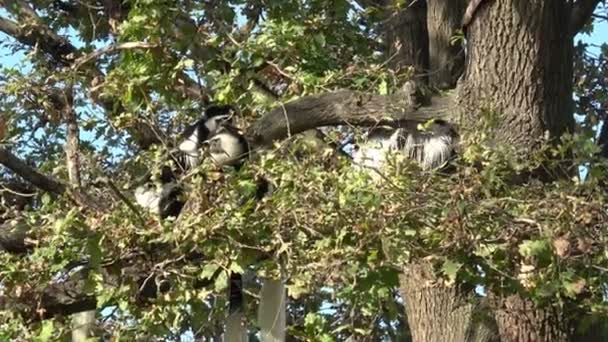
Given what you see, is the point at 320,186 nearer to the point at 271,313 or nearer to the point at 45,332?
the point at 45,332

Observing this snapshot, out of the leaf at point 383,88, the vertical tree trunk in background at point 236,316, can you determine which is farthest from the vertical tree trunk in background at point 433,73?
the vertical tree trunk in background at point 236,316

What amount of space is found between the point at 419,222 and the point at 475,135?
14.2 inches

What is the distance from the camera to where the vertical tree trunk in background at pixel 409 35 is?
6028 millimetres

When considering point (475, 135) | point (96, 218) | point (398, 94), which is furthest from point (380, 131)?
point (96, 218)

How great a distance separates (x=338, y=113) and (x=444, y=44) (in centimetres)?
135

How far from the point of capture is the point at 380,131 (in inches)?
217

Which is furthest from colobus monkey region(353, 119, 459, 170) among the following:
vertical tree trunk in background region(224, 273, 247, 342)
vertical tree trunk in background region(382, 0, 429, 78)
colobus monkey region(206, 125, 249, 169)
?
vertical tree trunk in background region(224, 273, 247, 342)

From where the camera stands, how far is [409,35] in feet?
20.1

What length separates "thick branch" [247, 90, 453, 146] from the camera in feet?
15.1

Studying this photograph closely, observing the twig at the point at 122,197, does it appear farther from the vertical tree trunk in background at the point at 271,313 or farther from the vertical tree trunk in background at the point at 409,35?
the vertical tree trunk in background at the point at 409,35

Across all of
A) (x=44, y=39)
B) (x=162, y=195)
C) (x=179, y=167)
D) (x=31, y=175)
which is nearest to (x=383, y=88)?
(x=162, y=195)

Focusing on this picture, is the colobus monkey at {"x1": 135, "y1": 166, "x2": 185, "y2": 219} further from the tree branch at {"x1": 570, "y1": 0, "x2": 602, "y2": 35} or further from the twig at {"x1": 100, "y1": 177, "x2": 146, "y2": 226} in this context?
the tree branch at {"x1": 570, "y1": 0, "x2": 602, "y2": 35}

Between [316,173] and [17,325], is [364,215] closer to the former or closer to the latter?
[316,173]

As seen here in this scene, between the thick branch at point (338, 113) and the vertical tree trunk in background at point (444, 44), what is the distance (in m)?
1.05
